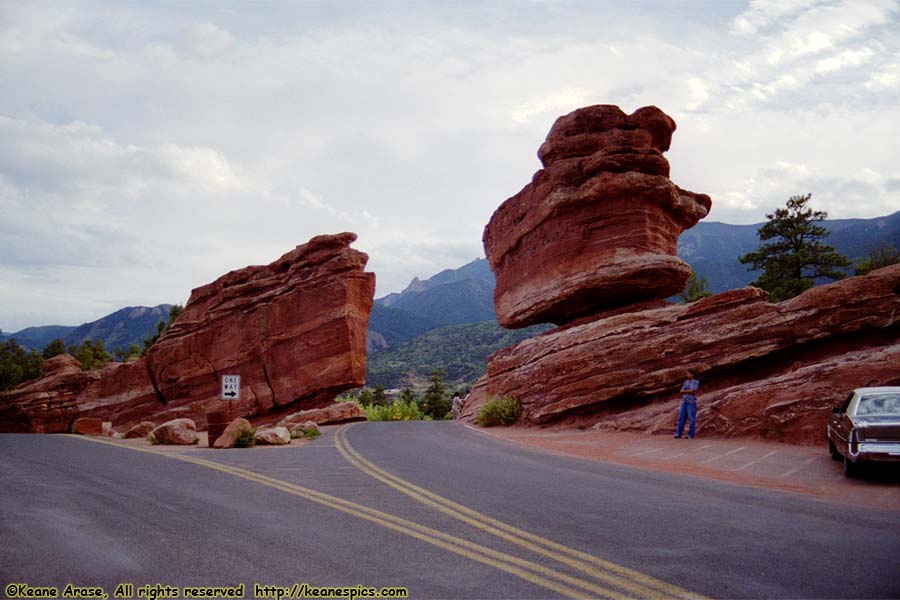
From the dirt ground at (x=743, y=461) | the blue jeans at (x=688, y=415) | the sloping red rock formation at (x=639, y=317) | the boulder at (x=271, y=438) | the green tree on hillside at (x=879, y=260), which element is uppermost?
the green tree on hillside at (x=879, y=260)

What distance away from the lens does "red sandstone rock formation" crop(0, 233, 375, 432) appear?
36594 mm

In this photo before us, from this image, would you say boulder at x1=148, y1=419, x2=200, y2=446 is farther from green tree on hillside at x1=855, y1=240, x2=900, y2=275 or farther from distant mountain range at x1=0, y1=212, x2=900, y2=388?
distant mountain range at x1=0, y1=212, x2=900, y2=388

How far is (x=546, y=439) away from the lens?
18688 millimetres

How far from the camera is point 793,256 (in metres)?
39.6

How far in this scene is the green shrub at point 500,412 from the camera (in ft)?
79.6

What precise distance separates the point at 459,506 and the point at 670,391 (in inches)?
564

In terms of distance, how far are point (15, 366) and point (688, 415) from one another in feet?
231

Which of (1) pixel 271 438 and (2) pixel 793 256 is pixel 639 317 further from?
(2) pixel 793 256

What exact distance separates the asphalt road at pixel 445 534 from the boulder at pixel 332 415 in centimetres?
2156

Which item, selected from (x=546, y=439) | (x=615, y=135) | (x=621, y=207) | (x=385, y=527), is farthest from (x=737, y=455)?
(x=615, y=135)

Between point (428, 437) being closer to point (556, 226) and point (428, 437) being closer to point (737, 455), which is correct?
point (737, 455)

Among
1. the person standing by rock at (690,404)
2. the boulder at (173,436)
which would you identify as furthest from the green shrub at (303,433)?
the person standing by rock at (690,404)

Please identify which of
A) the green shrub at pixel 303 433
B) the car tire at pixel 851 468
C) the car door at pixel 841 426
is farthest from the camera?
the green shrub at pixel 303 433

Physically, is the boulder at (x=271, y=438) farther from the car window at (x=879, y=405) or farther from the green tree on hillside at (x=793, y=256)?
the green tree on hillside at (x=793, y=256)
